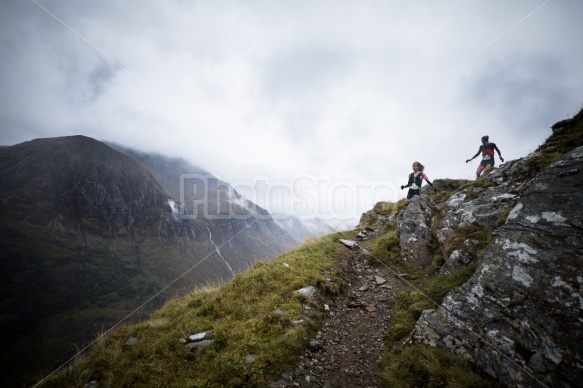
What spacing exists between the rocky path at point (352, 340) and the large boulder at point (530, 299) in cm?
151

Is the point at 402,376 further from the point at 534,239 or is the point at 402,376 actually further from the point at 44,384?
the point at 44,384

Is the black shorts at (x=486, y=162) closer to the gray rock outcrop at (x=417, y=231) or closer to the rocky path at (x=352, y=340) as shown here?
the gray rock outcrop at (x=417, y=231)

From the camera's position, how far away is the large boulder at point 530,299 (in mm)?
4430

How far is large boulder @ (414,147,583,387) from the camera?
14.5ft

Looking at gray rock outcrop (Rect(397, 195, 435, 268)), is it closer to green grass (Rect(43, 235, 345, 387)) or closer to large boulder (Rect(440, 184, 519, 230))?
large boulder (Rect(440, 184, 519, 230))

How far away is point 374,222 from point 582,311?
13.9 meters

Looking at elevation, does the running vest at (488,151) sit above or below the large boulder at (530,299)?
above

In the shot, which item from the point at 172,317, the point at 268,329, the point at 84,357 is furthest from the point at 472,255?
the point at 84,357

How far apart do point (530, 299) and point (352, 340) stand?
436cm

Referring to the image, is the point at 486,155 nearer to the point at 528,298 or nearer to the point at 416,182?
the point at 416,182

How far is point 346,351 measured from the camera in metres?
6.63

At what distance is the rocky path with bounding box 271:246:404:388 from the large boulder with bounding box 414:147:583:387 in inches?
59.6

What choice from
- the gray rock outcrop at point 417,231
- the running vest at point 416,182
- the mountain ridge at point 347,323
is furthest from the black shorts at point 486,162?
the gray rock outcrop at point 417,231

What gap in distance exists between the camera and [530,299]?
517cm
